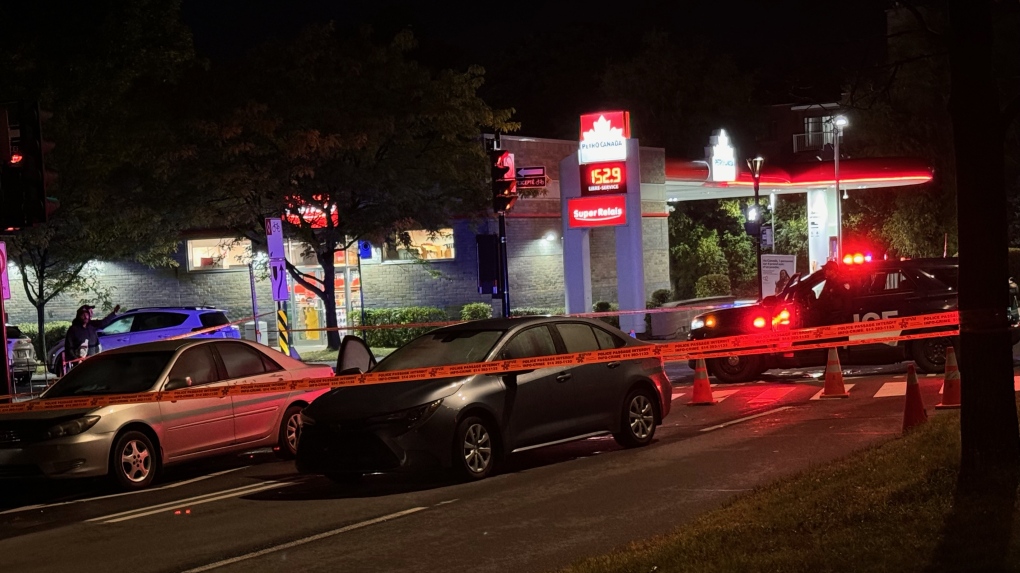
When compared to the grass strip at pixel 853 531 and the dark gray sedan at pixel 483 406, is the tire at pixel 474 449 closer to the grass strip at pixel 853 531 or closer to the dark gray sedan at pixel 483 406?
the dark gray sedan at pixel 483 406

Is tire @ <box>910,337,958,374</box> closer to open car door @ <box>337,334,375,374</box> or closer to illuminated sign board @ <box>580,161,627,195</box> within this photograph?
open car door @ <box>337,334,375,374</box>

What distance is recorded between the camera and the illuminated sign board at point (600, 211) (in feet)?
108

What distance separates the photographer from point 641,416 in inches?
503

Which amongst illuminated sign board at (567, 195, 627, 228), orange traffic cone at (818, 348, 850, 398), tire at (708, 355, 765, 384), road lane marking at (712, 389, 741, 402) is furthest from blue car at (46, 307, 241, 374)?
orange traffic cone at (818, 348, 850, 398)

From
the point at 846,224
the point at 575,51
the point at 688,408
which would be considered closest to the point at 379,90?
the point at 688,408

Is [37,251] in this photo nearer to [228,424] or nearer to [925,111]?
[228,424]

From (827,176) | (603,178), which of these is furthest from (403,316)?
(827,176)

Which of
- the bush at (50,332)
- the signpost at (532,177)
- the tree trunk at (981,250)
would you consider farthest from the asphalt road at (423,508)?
the bush at (50,332)

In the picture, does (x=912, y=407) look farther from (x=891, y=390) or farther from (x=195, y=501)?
(x=195, y=501)

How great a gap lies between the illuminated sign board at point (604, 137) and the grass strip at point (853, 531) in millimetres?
24148

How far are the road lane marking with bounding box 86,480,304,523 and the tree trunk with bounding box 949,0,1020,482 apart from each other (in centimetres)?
646

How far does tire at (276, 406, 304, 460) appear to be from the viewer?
44.4 feet

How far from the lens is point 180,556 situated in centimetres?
857

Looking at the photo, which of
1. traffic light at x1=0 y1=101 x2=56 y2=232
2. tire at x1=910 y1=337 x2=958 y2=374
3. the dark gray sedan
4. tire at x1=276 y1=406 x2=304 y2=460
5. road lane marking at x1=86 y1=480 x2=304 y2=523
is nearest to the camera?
road lane marking at x1=86 y1=480 x2=304 y2=523
